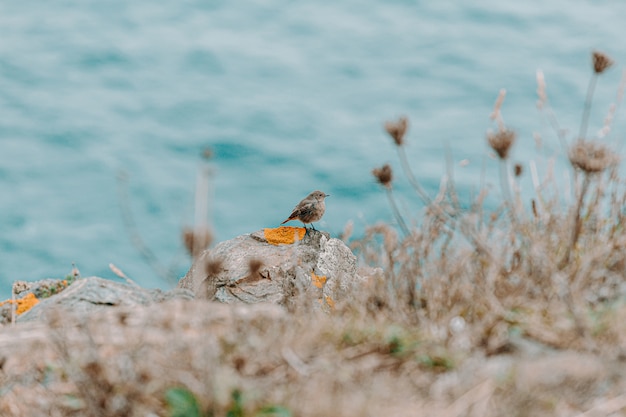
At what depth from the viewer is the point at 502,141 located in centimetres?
421

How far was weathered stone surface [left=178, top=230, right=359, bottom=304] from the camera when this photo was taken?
6961mm

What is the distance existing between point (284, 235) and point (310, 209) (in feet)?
1.67

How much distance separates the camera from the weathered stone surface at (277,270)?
6.96 meters

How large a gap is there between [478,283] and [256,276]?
9.54 feet

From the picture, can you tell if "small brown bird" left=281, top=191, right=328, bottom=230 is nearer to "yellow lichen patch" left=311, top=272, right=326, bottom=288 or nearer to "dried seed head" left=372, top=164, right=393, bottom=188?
"yellow lichen patch" left=311, top=272, right=326, bottom=288

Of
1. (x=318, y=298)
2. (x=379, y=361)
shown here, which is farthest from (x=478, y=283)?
(x=318, y=298)

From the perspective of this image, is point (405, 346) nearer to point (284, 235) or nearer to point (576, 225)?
point (576, 225)

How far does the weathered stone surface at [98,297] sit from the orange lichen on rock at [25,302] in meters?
0.48

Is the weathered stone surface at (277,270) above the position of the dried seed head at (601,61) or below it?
below

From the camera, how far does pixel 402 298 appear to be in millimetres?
4797

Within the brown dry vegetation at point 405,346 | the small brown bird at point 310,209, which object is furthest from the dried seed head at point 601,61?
the small brown bird at point 310,209

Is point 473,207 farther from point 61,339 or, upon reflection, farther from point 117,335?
point 61,339

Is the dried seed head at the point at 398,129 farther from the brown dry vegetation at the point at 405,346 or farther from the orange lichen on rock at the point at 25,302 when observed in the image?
the orange lichen on rock at the point at 25,302

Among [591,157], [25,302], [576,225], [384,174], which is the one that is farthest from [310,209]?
[591,157]
